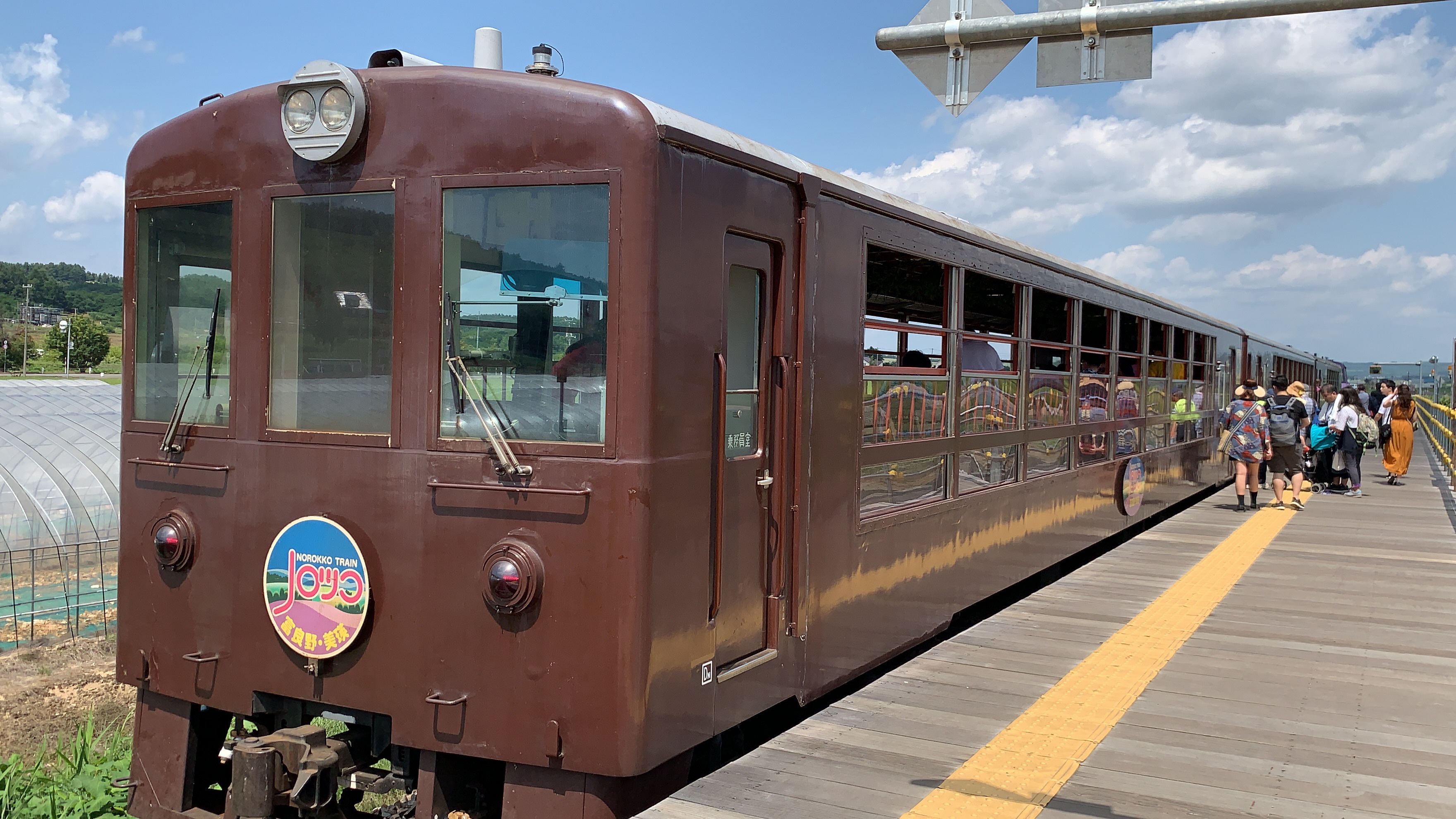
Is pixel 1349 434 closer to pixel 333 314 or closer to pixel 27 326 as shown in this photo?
pixel 333 314

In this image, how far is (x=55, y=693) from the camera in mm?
13461

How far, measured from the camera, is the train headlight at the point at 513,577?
11.8 ft

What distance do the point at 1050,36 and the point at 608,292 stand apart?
2408 millimetres

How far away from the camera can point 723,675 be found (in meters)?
4.13

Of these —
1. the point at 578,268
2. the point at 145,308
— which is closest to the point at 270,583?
the point at 145,308

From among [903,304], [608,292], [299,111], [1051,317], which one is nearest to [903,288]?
[903,304]

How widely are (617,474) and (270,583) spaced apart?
1465mm

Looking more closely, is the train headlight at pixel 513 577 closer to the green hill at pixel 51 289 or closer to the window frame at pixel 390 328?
the window frame at pixel 390 328

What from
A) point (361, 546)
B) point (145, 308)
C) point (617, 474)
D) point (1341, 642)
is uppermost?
point (145, 308)

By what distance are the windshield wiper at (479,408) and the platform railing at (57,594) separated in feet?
42.1

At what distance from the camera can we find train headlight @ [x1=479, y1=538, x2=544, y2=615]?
11.8ft

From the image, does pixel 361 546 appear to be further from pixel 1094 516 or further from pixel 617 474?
pixel 1094 516

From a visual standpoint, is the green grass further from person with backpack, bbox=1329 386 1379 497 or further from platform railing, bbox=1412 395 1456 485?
platform railing, bbox=1412 395 1456 485

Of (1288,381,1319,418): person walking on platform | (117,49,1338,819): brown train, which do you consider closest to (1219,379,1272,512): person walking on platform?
(1288,381,1319,418): person walking on platform
